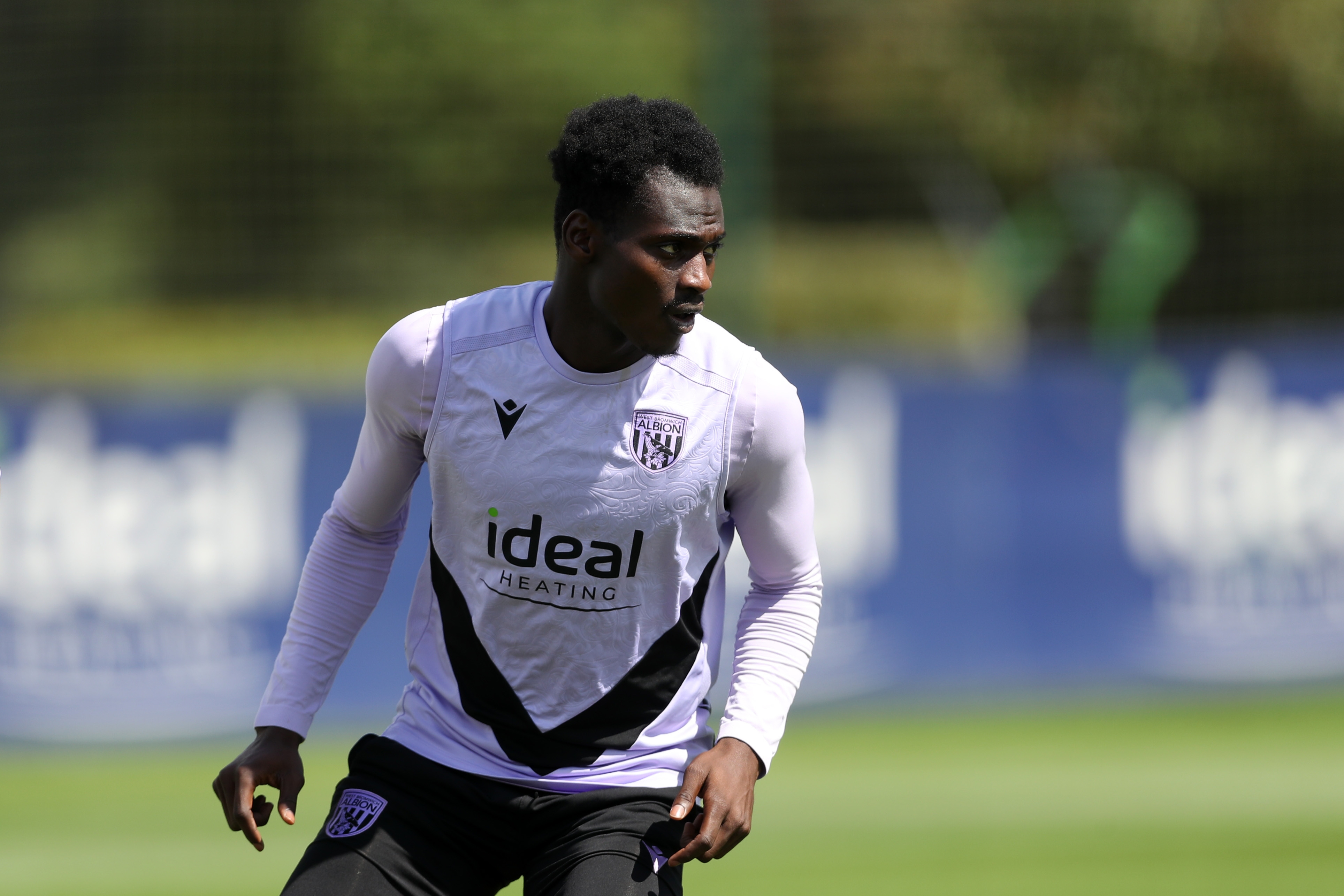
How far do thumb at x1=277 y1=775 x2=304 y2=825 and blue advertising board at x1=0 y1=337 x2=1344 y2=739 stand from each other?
492 cm

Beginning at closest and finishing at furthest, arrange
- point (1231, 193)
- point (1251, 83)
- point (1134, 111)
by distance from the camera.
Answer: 1. point (1231, 193)
2. point (1134, 111)
3. point (1251, 83)

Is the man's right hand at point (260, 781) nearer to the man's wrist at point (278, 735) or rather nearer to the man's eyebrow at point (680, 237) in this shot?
the man's wrist at point (278, 735)

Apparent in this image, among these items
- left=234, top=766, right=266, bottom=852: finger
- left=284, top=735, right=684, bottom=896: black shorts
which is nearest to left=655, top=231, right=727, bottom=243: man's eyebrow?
left=284, top=735, right=684, bottom=896: black shorts

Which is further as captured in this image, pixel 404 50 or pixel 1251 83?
pixel 1251 83

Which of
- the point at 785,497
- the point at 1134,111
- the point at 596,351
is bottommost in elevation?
the point at 785,497

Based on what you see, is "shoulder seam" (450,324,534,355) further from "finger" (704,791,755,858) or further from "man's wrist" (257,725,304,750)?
"finger" (704,791,755,858)

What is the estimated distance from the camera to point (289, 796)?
3.10 meters

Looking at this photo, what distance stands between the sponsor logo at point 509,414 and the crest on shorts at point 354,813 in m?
0.77

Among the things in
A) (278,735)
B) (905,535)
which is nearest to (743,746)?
(278,735)

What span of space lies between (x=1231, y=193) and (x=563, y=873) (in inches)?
475

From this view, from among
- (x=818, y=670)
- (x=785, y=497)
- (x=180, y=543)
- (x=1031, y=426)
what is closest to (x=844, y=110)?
(x=1031, y=426)

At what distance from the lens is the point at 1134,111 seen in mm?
16328

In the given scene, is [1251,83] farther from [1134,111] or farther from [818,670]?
[818,670]

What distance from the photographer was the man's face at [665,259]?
2.95m
